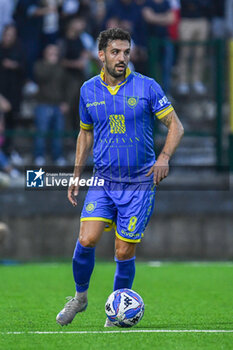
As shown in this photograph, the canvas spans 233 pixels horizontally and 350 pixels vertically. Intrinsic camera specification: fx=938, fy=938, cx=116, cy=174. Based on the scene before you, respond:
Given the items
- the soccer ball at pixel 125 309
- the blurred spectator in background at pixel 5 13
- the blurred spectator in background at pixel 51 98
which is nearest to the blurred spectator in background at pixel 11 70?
the blurred spectator in background at pixel 5 13

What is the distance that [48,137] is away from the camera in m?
14.8

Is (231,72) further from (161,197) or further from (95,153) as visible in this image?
(95,153)

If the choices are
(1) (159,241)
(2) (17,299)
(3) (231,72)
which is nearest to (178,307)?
(2) (17,299)

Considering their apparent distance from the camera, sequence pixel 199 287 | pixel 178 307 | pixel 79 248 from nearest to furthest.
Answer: pixel 79 248, pixel 178 307, pixel 199 287

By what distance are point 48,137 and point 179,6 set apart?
332 cm

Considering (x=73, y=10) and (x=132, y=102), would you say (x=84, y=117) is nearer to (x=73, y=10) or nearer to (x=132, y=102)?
(x=132, y=102)

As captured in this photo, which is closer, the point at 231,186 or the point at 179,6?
the point at 231,186

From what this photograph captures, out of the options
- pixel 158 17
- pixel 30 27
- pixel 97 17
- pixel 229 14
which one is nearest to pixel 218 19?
pixel 229 14

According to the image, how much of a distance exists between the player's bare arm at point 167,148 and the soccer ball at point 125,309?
91 centimetres

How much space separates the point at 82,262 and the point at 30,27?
867cm

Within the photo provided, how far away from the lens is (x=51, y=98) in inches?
584

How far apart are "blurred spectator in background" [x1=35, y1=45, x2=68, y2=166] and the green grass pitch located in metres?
2.01

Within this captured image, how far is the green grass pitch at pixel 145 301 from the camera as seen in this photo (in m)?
6.39

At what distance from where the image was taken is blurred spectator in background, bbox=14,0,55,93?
15266mm
